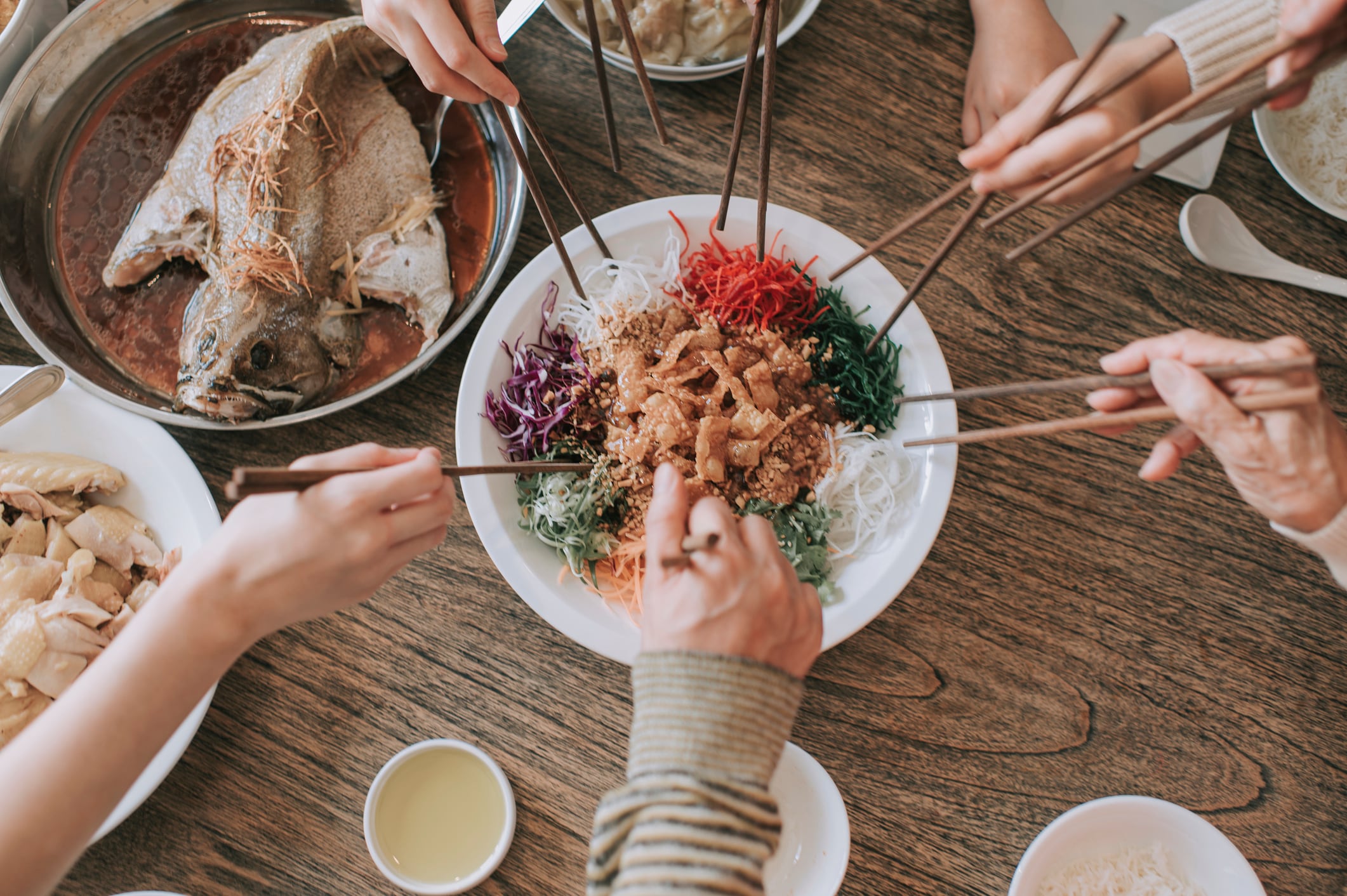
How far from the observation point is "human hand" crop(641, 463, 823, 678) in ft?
4.05

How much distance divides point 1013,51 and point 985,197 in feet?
2.87

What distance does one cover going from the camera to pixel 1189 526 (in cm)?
203

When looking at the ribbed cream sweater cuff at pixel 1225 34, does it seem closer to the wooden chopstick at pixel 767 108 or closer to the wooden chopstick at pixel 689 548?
the wooden chopstick at pixel 767 108

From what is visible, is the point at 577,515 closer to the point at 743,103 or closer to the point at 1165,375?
the point at 743,103

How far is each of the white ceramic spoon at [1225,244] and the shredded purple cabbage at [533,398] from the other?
5.57 feet

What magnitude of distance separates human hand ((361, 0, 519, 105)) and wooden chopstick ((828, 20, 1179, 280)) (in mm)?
819

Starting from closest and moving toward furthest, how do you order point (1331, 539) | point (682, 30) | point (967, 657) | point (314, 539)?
point (314, 539) < point (1331, 539) < point (967, 657) < point (682, 30)

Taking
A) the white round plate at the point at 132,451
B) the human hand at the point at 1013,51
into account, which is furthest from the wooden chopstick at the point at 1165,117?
the white round plate at the point at 132,451

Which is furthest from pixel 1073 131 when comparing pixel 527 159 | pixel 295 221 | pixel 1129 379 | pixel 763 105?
pixel 295 221

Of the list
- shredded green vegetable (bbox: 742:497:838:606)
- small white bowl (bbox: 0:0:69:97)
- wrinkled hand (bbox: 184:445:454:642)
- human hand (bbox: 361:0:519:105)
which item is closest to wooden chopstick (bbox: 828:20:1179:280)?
shredded green vegetable (bbox: 742:497:838:606)

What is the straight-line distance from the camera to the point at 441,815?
178 cm

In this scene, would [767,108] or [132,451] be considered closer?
[767,108]

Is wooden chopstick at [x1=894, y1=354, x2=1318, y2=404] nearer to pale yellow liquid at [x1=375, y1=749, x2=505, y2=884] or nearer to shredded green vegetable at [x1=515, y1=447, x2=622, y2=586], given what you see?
shredded green vegetable at [x1=515, y1=447, x2=622, y2=586]

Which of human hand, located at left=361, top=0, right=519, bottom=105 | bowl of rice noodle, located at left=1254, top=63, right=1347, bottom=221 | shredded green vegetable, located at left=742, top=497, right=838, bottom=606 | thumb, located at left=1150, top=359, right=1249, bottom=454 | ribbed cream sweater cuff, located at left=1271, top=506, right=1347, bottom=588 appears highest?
human hand, located at left=361, top=0, right=519, bottom=105
